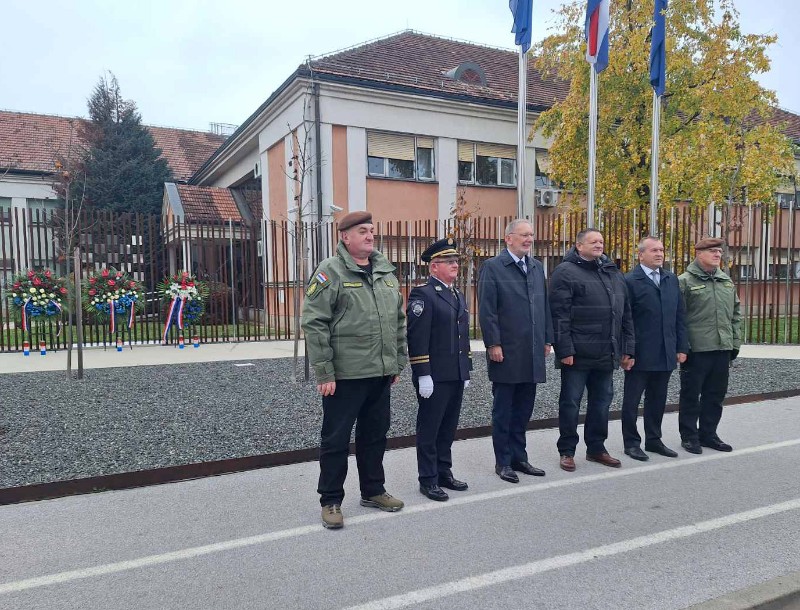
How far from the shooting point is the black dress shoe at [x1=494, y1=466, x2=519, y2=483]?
4.55m

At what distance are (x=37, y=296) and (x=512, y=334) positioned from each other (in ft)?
32.0

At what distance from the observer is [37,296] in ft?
35.7

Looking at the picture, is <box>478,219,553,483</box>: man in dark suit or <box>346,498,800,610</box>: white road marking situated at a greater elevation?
<box>478,219,553,483</box>: man in dark suit

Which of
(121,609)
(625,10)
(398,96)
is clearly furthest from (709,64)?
(121,609)

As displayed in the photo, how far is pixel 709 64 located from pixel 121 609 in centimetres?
1560

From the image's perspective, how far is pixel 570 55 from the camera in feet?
50.9

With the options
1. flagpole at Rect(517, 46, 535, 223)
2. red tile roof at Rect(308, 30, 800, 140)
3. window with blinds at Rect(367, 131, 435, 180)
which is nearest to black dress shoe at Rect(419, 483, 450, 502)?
flagpole at Rect(517, 46, 535, 223)

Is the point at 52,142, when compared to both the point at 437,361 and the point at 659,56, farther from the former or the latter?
the point at 437,361

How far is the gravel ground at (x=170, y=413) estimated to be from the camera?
16.0 feet

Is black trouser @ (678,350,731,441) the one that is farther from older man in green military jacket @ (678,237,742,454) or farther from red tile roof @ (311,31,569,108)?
red tile roof @ (311,31,569,108)

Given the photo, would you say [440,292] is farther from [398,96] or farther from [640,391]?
[398,96]

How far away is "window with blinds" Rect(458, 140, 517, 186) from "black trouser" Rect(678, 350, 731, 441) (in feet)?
44.8

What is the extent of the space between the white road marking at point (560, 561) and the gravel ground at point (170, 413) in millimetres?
2507

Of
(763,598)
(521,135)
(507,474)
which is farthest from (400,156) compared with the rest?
(763,598)
